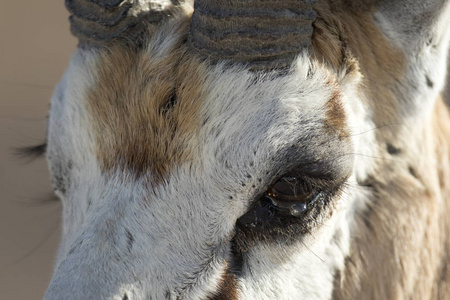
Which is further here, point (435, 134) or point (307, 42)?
point (435, 134)

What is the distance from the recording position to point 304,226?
9.57 feet

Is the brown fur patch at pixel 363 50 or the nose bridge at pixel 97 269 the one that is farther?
the brown fur patch at pixel 363 50

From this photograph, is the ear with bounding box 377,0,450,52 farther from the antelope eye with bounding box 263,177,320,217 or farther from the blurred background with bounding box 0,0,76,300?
the blurred background with bounding box 0,0,76,300

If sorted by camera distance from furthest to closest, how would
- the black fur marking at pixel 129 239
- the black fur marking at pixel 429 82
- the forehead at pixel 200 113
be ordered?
the black fur marking at pixel 429 82
the forehead at pixel 200 113
the black fur marking at pixel 129 239

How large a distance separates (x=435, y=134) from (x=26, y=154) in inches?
92.0

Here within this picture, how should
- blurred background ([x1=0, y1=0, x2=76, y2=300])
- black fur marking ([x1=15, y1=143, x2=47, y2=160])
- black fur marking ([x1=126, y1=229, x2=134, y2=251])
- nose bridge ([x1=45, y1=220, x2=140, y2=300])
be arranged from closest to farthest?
nose bridge ([x1=45, y1=220, x2=140, y2=300]) → black fur marking ([x1=126, y1=229, x2=134, y2=251]) → black fur marking ([x1=15, y1=143, x2=47, y2=160]) → blurred background ([x1=0, y1=0, x2=76, y2=300])

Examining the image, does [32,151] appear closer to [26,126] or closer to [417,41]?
[417,41]

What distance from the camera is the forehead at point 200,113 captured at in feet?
9.11

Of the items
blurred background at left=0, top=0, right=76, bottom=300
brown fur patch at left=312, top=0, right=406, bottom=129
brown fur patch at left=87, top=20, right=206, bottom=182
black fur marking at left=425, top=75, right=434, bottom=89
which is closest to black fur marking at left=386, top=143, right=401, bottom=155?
brown fur patch at left=312, top=0, right=406, bottom=129

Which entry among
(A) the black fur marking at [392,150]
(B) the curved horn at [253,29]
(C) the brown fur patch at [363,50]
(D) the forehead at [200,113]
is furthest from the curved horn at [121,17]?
(A) the black fur marking at [392,150]

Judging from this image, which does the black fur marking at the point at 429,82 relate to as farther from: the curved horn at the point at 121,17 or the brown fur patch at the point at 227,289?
the brown fur patch at the point at 227,289

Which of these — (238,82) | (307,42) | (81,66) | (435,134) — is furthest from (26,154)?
(435,134)

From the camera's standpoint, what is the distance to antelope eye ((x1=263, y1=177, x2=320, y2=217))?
2.81 metres

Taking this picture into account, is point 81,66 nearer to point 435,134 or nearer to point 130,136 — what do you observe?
point 130,136
